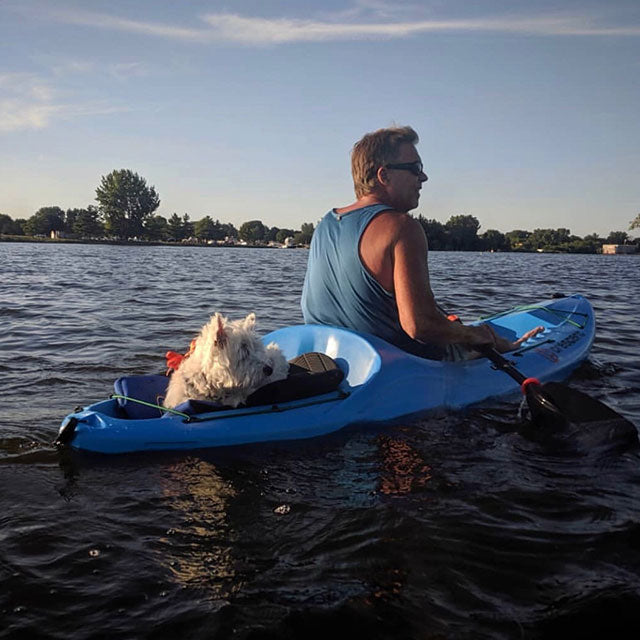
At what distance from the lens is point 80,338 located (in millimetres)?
8922

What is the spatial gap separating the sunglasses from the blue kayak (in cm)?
149

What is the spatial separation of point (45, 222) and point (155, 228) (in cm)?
2114

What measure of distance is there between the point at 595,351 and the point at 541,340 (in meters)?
2.17

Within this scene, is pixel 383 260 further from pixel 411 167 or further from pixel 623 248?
pixel 623 248

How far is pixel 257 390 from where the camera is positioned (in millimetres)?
4328

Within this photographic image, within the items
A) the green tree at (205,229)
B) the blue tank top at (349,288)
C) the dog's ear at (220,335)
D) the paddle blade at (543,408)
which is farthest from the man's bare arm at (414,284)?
the green tree at (205,229)

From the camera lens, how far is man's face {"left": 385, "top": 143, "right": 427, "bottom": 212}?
480cm

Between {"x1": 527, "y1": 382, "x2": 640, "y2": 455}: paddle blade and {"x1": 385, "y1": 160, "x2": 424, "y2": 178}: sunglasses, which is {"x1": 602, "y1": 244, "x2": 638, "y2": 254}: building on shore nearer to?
→ {"x1": 527, "y1": 382, "x2": 640, "y2": 455}: paddle blade

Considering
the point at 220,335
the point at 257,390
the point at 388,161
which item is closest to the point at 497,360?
the point at 388,161

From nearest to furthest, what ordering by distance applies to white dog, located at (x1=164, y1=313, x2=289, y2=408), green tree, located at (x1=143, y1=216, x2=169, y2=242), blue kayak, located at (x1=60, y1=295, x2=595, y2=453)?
white dog, located at (x1=164, y1=313, x2=289, y2=408) < blue kayak, located at (x1=60, y1=295, x2=595, y2=453) < green tree, located at (x1=143, y1=216, x2=169, y2=242)

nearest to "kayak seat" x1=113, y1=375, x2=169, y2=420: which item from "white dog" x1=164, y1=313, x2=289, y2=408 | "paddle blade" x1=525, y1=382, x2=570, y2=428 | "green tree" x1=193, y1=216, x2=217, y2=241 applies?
"white dog" x1=164, y1=313, x2=289, y2=408

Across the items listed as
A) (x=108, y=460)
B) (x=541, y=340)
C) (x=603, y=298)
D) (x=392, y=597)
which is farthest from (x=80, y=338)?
(x=603, y=298)

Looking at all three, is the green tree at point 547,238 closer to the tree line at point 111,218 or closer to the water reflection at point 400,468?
the tree line at point 111,218

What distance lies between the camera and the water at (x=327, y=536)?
2.46 m
